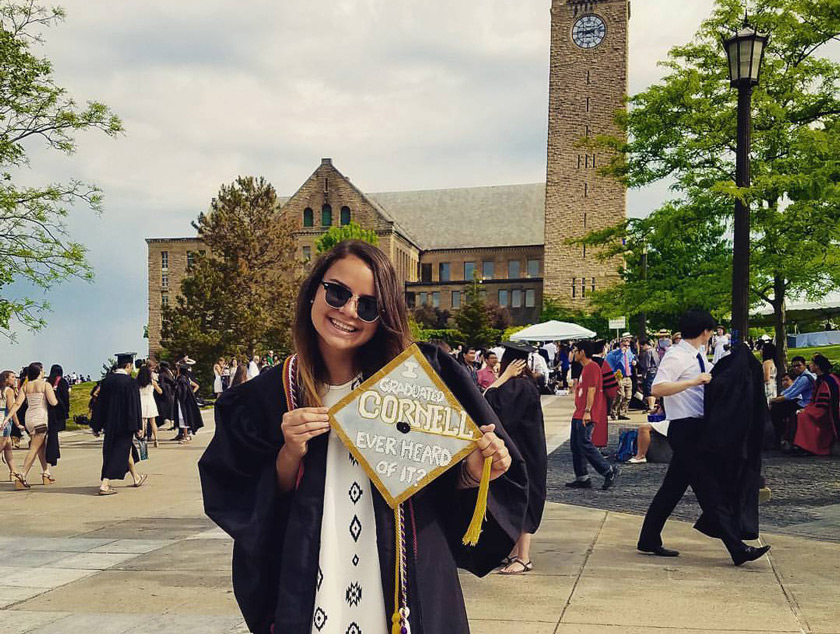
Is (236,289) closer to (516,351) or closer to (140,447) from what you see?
(140,447)

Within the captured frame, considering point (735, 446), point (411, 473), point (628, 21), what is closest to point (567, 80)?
point (628, 21)

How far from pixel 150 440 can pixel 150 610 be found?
14197mm

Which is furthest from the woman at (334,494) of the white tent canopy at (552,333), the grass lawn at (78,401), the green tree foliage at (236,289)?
the green tree foliage at (236,289)

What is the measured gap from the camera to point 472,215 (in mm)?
97062

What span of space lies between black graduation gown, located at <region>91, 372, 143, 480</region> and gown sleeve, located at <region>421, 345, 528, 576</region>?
399 inches

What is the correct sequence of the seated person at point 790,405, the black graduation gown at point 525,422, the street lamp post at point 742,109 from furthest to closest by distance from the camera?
the seated person at point 790,405 → the street lamp post at point 742,109 → the black graduation gown at point 525,422

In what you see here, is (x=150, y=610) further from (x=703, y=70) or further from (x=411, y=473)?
(x=703, y=70)

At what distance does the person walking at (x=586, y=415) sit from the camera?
10664mm

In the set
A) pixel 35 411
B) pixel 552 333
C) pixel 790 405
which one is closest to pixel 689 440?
pixel 790 405

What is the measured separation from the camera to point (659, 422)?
1294 cm

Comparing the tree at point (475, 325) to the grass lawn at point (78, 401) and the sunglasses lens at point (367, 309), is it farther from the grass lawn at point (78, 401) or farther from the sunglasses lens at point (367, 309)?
the sunglasses lens at point (367, 309)

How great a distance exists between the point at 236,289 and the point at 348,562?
154 feet

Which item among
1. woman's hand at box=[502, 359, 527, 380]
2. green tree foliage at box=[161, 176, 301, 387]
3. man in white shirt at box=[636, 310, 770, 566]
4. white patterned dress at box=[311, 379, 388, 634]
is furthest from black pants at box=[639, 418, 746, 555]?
green tree foliage at box=[161, 176, 301, 387]

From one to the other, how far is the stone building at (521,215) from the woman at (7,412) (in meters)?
41.4
